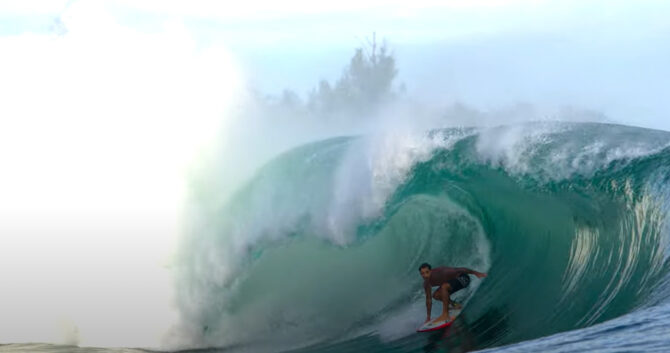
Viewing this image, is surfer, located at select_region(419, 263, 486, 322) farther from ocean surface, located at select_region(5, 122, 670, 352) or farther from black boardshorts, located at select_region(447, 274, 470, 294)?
ocean surface, located at select_region(5, 122, 670, 352)

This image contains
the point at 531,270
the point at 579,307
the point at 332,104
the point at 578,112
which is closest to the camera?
the point at 579,307

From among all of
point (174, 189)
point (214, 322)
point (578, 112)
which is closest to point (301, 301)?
point (214, 322)

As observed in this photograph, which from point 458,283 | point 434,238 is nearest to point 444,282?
point 458,283

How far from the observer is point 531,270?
37.2ft

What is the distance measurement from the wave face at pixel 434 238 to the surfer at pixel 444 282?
1.04 ft

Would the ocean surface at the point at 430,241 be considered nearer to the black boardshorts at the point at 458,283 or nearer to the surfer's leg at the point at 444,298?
the surfer's leg at the point at 444,298

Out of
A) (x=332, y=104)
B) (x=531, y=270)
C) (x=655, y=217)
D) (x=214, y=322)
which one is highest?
(x=655, y=217)

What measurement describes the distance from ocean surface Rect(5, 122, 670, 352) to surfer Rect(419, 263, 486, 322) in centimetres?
28

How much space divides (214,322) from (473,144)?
5.07 metres

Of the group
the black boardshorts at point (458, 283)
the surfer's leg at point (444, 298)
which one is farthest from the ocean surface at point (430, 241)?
the black boardshorts at point (458, 283)

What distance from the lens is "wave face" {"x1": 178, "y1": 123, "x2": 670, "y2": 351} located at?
10.1 m

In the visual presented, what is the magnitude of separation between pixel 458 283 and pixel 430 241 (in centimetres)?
318

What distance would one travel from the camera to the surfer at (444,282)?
10.1m

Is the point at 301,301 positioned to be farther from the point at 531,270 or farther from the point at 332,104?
the point at 332,104
